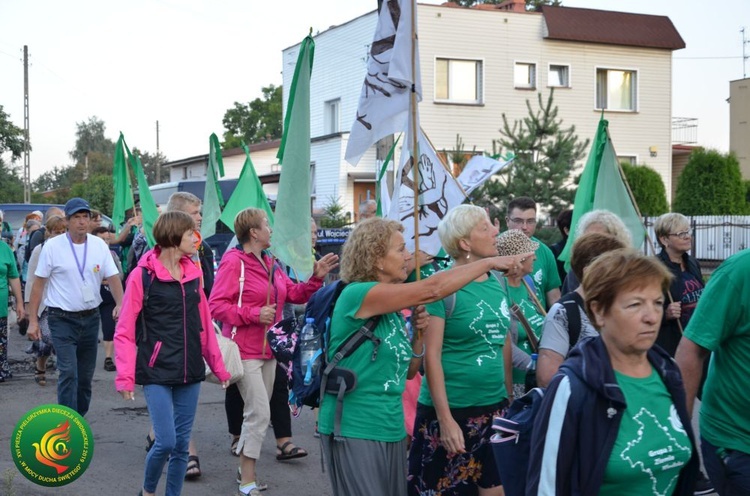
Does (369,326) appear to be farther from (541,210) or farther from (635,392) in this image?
(541,210)

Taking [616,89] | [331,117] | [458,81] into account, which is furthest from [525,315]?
[331,117]

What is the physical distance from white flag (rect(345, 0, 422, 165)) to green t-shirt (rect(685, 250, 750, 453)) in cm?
209

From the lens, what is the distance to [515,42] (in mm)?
30719

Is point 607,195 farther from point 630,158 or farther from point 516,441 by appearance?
point 630,158

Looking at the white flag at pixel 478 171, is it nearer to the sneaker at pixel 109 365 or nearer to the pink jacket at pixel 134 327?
the pink jacket at pixel 134 327

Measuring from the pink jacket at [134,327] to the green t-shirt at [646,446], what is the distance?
346cm

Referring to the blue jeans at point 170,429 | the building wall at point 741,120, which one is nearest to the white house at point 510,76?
the building wall at point 741,120

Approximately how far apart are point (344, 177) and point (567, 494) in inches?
1133

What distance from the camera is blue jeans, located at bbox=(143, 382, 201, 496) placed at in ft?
18.5

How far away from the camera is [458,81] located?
30.7 metres

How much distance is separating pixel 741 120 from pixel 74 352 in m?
43.4

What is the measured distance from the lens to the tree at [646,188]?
29578mm

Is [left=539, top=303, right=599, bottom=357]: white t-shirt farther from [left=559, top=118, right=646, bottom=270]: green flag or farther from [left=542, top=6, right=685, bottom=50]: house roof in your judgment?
[left=542, top=6, right=685, bottom=50]: house roof

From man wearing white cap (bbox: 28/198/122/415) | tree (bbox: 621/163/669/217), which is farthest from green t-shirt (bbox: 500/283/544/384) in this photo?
tree (bbox: 621/163/669/217)
